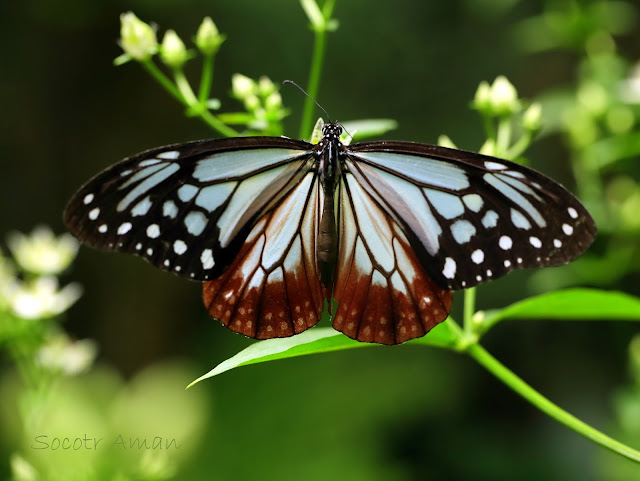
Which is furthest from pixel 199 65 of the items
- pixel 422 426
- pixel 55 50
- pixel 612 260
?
pixel 612 260

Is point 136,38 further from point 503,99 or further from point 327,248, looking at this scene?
point 503,99

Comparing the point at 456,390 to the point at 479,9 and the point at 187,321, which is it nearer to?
the point at 187,321

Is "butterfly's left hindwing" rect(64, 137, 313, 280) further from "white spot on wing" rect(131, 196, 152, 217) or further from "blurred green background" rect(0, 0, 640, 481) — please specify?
"blurred green background" rect(0, 0, 640, 481)

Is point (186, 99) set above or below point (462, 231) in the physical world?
above

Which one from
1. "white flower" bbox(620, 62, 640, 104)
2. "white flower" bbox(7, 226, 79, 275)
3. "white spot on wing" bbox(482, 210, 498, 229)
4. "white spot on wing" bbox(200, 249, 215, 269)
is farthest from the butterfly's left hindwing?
"white flower" bbox(620, 62, 640, 104)

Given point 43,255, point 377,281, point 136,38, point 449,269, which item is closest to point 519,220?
point 449,269

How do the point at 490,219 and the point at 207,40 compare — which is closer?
the point at 490,219

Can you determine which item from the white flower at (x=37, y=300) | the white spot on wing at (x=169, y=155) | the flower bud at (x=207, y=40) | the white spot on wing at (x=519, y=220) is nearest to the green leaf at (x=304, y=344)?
the white spot on wing at (x=519, y=220)
